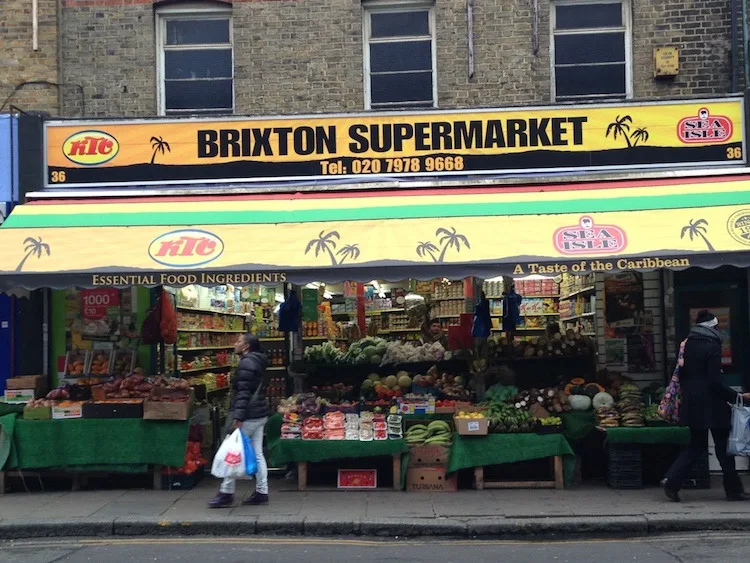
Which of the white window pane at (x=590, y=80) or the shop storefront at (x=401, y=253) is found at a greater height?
the white window pane at (x=590, y=80)

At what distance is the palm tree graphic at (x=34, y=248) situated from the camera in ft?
33.2

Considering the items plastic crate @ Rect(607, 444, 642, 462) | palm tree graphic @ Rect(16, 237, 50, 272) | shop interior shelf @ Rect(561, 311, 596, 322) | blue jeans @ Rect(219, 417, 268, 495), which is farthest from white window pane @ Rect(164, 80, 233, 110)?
plastic crate @ Rect(607, 444, 642, 462)

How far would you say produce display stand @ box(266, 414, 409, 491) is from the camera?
1023cm

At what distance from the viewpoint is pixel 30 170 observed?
11.8 m

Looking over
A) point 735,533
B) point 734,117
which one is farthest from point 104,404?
point 734,117

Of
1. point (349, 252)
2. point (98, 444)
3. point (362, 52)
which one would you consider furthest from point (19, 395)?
point (362, 52)

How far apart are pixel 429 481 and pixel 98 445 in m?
3.88

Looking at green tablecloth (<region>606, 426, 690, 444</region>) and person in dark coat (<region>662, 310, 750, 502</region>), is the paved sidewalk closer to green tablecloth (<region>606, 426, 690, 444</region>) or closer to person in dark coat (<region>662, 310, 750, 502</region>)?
person in dark coat (<region>662, 310, 750, 502</region>)

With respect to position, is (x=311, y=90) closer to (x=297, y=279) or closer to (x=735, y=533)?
(x=297, y=279)

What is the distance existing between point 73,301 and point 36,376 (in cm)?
123

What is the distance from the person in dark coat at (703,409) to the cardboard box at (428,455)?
8.02 ft

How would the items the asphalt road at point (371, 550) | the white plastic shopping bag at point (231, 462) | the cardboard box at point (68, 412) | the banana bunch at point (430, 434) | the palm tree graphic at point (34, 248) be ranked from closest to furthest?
the asphalt road at point (371, 550) → the white plastic shopping bag at point (231, 462) → the palm tree graphic at point (34, 248) → the banana bunch at point (430, 434) → the cardboard box at point (68, 412)

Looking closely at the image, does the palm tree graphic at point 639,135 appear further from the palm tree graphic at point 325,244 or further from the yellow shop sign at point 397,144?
the palm tree graphic at point 325,244

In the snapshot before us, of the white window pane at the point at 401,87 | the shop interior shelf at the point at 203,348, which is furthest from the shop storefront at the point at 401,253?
the white window pane at the point at 401,87
